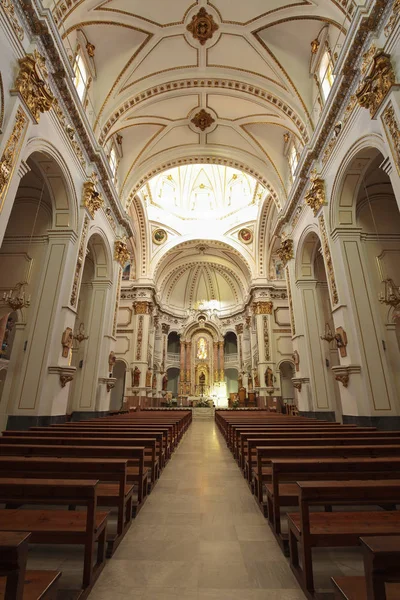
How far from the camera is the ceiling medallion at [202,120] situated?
14.5m

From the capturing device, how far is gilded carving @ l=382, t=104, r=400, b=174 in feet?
20.7

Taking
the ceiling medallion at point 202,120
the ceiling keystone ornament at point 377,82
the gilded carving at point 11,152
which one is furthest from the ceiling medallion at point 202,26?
the gilded carving at point 11,152

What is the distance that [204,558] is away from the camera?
267 cm

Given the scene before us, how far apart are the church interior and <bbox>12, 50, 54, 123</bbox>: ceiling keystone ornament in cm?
7

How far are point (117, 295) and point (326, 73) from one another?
11.4 meters

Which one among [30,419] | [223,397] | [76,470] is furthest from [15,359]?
[223,397]

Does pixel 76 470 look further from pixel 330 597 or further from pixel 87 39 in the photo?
pixel 87 39

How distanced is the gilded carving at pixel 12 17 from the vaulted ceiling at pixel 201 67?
6.10 ft

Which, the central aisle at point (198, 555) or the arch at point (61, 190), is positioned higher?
the arch at point (61, 190)

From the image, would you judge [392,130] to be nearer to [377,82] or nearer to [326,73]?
[377,82]

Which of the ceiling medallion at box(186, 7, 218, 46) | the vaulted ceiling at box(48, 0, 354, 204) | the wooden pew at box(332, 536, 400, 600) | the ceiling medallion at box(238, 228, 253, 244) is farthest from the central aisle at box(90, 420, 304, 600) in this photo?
the ceiling medallion at box(238, 228, 253, 244)

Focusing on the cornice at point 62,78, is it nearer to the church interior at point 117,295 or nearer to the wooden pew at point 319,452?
the church interior at point 117,295

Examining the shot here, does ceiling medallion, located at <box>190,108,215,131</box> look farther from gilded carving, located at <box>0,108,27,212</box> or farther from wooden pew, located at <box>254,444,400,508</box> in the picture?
wooden pew, located at <box>254,444,400,508</box>

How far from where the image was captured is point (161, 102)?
13.6 m
